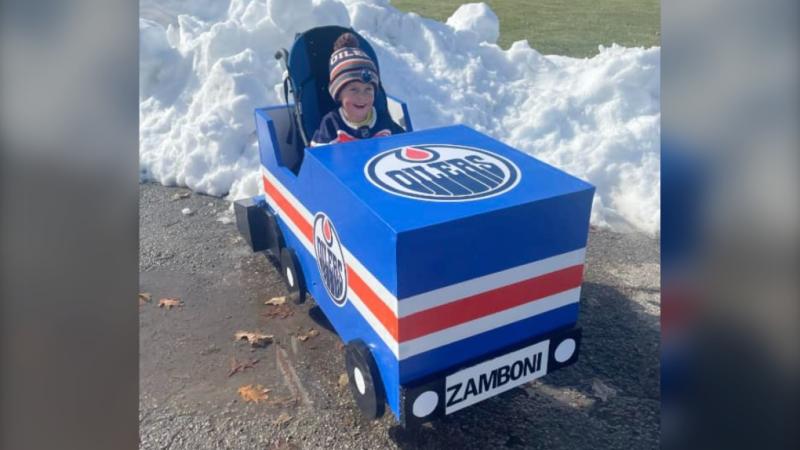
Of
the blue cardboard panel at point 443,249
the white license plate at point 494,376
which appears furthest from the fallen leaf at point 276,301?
the white license plate at point 494,376

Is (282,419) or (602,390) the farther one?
(602,390)

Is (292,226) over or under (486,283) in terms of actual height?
under

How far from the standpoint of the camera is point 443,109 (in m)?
6.68

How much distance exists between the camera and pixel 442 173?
10.1 ft

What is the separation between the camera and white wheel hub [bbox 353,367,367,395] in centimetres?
290

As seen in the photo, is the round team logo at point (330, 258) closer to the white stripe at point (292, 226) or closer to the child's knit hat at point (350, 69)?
the white stripe at point (292, 226)

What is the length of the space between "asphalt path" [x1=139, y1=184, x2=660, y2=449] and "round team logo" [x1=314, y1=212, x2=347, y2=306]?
51 centimetres

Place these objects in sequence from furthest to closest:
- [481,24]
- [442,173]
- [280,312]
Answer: [481,24], [280,312], [442,173]

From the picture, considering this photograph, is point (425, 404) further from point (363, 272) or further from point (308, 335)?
point (308, 335)

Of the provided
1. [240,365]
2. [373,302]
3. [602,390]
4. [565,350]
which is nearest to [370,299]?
[373,302]

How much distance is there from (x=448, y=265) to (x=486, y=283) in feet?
0.72
